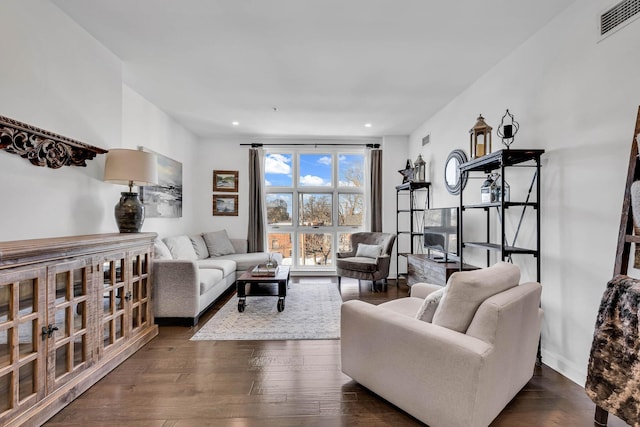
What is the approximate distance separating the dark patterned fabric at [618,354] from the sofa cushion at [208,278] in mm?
3311

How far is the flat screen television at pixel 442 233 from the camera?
3557 millimetres

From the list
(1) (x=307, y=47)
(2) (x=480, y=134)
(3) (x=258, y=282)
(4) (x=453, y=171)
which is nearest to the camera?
(1) (x=307, y=47)

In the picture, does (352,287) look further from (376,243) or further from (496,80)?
(496,80)

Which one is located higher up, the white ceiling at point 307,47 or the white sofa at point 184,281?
the white ceiling at point 307,47

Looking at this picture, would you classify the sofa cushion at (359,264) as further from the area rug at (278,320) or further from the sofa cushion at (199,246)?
the sofa cushion at (199,246)

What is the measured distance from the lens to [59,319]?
183 centimetres

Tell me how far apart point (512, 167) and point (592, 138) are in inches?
32.0

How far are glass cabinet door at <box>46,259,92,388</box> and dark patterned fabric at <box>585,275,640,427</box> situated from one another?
3.08 metres

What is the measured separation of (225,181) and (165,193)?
4.84 ft

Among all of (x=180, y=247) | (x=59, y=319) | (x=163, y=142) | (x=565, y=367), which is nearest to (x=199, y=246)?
Result: (x=180, y=247)

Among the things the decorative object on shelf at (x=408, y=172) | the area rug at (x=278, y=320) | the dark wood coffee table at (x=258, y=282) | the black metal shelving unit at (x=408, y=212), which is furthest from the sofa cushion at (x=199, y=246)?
the decorative object on shelf at (x=408, y=172)

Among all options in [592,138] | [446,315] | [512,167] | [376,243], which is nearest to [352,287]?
[376,243]

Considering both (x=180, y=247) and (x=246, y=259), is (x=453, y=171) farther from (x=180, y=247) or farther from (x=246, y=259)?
(x=180, y=247)

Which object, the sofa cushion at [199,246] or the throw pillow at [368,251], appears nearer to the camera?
the sofa cushion at [199,246]
